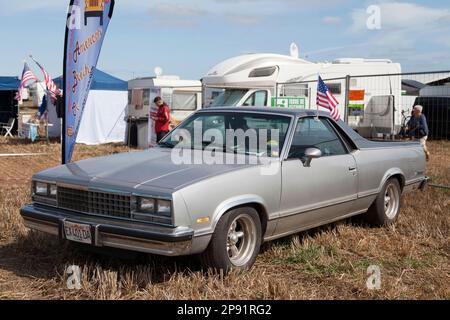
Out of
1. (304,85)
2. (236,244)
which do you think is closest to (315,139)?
(236,244)

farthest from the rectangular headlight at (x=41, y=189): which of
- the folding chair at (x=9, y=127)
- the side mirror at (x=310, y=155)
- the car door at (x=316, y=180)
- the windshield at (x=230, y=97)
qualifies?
the folding chair at (x=9, y=127)

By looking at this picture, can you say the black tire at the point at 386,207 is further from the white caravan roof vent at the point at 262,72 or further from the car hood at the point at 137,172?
Result: the white caravan roof vent at the point at 262,72

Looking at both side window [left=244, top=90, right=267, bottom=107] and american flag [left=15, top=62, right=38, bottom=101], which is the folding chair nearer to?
american flag [left=15, top=62, right=38, bottom=101]

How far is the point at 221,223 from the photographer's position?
4312mm

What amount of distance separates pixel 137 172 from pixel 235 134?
1.23m

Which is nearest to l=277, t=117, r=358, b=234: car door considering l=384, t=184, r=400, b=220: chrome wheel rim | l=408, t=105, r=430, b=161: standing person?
l=384, t=184, r=400, b=220: chrome wheel rim

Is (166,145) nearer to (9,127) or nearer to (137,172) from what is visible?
(137,172)

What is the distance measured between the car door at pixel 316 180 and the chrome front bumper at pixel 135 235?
1.18 meters

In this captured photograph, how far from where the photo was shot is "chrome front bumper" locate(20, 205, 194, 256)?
4035mm

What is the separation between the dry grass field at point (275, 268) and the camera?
4.13 m

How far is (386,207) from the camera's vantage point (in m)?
6.72

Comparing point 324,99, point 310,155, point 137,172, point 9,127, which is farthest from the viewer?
point 9,127

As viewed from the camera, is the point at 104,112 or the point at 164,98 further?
the point at 104,112

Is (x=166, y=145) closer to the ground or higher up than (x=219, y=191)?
higher up
